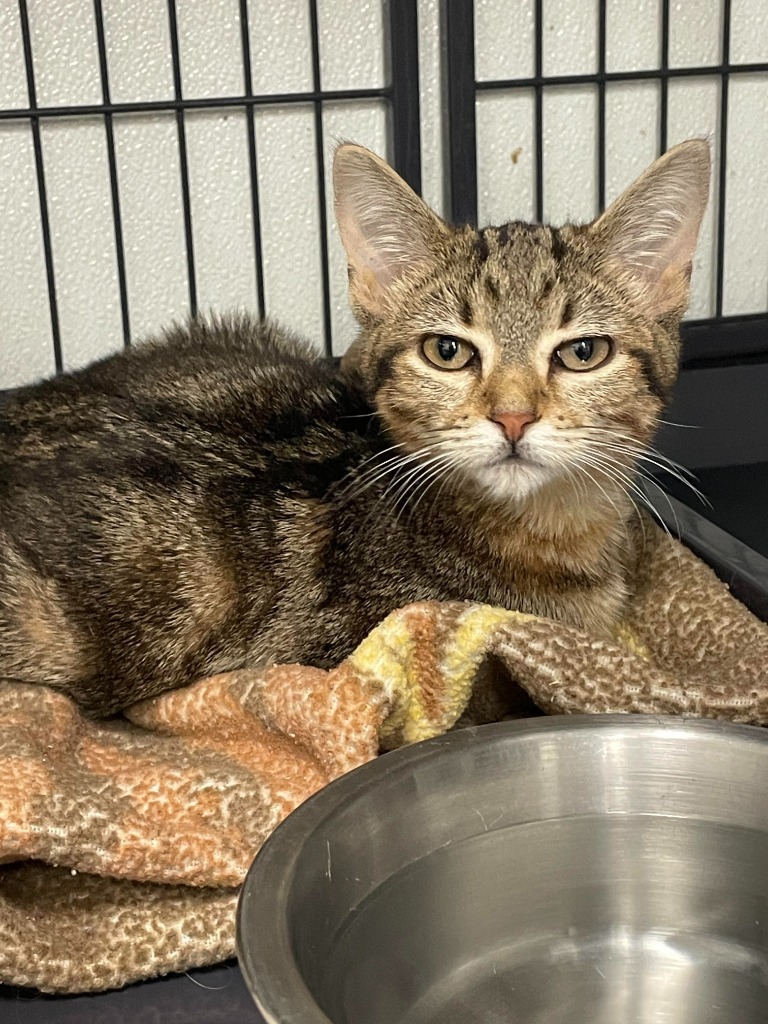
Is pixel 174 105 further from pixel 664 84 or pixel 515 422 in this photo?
pixel 515 422

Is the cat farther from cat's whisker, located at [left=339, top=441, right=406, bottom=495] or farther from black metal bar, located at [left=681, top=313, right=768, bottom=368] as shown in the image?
black metal bar, located at [left=681, top=313, right=768, bottom=368]

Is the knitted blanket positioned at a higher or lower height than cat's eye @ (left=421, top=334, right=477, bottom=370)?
lower

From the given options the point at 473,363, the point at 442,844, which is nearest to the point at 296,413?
the point at 473,363

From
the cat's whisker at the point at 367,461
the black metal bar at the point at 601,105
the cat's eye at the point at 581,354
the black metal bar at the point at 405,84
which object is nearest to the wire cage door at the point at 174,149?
the black metal bar at the point at 405,84

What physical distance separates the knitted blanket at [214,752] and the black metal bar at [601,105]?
112cm

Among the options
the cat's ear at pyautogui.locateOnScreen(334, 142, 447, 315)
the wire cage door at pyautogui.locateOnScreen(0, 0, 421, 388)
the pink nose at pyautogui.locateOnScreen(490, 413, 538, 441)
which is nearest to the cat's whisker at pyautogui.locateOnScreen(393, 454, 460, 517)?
the pink nose at pyautogui.locateOnScreen(490, 413, 538, 441)

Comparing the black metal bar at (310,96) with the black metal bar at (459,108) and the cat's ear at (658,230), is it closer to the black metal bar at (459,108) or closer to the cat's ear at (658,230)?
the black metal bar at (459,108)

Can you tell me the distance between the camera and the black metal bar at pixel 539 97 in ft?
7.32

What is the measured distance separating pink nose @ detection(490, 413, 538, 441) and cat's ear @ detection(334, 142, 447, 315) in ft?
1.06

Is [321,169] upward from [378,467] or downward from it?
upward

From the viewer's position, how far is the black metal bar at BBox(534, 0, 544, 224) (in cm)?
223

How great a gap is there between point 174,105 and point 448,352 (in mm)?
964

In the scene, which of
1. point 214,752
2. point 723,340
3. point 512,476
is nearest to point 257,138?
point 723,340

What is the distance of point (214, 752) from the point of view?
1395 mm
